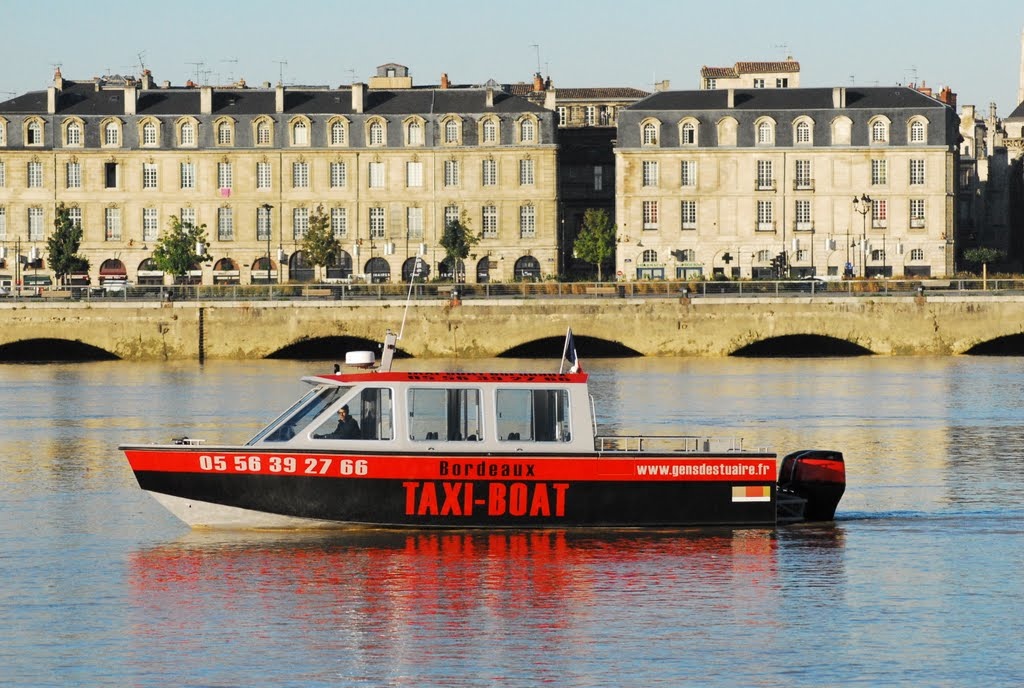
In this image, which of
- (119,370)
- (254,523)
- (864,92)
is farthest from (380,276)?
(254,523)

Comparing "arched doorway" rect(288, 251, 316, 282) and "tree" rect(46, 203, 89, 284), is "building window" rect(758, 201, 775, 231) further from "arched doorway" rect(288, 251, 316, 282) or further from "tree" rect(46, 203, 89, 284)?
"tree" rect(46, 203, 89, 284)

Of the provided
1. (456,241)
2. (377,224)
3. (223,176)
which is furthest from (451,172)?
(223,176)

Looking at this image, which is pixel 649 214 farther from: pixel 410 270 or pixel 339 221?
pixel 339 221

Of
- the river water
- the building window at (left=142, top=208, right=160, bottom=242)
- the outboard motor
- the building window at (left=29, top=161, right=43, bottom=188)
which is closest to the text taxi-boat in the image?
the river water

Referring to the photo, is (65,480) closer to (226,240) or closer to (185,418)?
(185,418)

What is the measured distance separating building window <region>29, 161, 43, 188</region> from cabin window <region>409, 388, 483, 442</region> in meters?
81.6

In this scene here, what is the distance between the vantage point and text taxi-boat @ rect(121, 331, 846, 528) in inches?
1047

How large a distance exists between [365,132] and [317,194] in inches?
165

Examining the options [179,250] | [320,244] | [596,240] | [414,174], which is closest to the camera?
[179,250]

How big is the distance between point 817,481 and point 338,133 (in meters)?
77.4

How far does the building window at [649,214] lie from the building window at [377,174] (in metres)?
14.0

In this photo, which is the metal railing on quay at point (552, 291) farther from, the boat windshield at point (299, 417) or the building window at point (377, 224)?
the boat windshield at point (299, 417)

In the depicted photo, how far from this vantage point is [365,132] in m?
104

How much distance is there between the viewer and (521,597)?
23844mm
